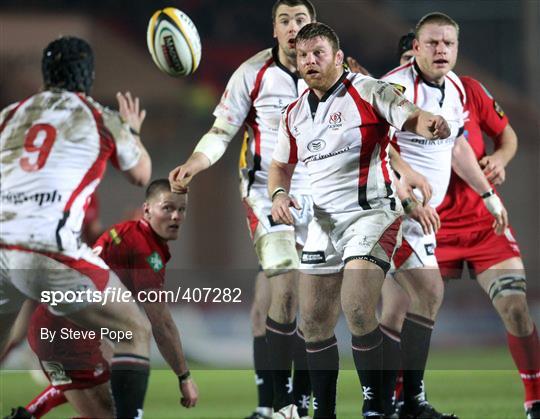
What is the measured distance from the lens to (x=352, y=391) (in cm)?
801

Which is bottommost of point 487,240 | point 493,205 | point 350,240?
point 350,240

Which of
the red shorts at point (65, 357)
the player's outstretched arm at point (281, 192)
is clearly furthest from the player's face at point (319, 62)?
the red shorts at point (65, 357)

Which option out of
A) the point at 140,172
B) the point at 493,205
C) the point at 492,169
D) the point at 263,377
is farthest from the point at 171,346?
the point at 492,169

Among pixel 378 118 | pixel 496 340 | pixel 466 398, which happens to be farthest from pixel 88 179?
pixel 496 340

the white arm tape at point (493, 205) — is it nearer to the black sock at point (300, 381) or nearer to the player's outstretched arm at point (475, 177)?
the player's outstretched arm at point (475, 177)

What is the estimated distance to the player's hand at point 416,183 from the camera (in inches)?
237

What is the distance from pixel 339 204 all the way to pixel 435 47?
51.8 inches

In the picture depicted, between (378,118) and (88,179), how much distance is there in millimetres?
1460

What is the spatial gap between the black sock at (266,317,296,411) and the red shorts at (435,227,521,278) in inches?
43.1

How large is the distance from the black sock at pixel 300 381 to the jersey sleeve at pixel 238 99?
1.31 m

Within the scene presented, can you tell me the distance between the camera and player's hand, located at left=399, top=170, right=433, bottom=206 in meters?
6.03

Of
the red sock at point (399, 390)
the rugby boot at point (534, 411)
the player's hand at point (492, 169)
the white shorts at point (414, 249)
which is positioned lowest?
the rugby boot at point (534, 411)

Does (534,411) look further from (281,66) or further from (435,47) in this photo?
(281,66)

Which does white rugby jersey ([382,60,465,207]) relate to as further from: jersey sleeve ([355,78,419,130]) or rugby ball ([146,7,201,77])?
rugby ball ([146,7,201,77])
